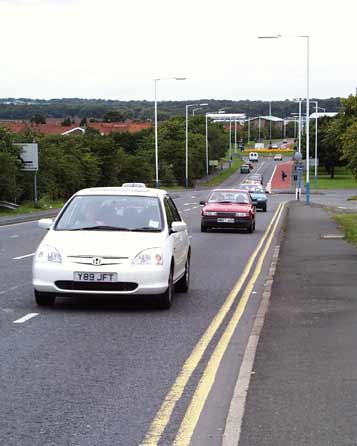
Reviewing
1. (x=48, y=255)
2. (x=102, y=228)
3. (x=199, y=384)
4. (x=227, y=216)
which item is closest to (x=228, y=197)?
(x=227, y=216)

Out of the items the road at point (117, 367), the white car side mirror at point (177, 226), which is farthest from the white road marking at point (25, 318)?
the white car side mirror at point (177, 226)

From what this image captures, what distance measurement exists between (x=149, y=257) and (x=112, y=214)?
50.1 inches

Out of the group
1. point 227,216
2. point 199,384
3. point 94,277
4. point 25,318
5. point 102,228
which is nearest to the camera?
point 199,384

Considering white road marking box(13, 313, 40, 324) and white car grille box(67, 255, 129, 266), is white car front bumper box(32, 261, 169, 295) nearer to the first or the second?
white car grille box(67, 255, 129, 266)

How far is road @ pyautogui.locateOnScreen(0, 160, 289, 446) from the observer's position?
18.9ft

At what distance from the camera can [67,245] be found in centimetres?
1087

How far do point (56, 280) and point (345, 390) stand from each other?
16.1ft

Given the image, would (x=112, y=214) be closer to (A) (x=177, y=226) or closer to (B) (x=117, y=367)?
(A) (x=177, y=226)

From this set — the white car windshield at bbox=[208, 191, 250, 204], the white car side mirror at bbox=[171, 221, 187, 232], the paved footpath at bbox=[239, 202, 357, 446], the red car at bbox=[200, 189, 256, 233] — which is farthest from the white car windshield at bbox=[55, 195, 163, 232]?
the white car windshield at bbox=[208, 191, 250, 204]

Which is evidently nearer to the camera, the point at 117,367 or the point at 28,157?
the point at 117,367

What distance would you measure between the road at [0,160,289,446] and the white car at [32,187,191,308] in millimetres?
357

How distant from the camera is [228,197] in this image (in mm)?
30078

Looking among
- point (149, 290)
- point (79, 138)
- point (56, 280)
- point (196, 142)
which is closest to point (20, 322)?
point (56, 280)

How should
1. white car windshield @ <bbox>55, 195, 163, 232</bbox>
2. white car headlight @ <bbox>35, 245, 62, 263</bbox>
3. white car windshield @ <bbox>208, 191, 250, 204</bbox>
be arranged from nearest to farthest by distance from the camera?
white car headlight @ <bbox>35, 245, 62, 263</bbox>, white car windshield @ <bbox>55, 195, 163, 232</bbox>, white car windshield @ <bbox>208, 191, 250, 204</bbox>
